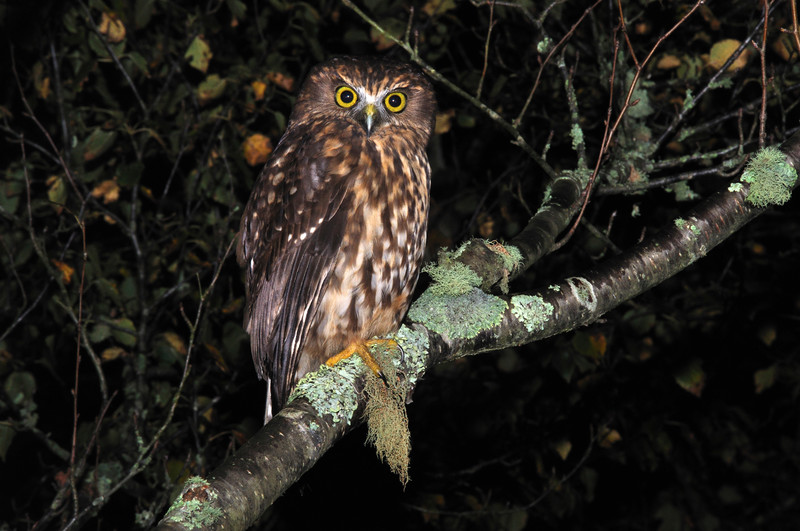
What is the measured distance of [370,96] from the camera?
301 centimetres

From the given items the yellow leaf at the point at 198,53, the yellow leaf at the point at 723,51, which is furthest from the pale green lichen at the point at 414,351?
the yellow leaf at the point at 198,53

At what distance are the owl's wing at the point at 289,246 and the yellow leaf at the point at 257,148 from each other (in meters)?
0.97

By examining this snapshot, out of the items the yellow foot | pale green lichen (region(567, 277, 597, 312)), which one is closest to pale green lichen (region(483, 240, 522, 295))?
pale green lichen (region(567, 277, 597, 312))

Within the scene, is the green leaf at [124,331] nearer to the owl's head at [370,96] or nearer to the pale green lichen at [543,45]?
the owl's head at [370,96]

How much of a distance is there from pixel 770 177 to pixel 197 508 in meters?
1.85

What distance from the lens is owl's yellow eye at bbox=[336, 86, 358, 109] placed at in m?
3.04

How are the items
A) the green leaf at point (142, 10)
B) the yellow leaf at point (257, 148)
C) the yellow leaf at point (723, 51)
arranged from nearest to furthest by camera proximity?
the yellow leaf at point (723, 51) → the green leaf at point (142, 10) → the yellow leaf at point (257, 148)

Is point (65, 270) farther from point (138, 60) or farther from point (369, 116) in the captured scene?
point (369, 116)

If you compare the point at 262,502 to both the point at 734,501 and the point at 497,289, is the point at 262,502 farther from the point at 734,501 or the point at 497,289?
the point at 734,501

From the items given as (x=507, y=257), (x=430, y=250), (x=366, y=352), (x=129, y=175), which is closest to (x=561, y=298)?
(x=507, y=257)

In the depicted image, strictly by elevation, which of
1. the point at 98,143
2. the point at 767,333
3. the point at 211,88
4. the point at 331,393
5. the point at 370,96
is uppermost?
the point at 211,88

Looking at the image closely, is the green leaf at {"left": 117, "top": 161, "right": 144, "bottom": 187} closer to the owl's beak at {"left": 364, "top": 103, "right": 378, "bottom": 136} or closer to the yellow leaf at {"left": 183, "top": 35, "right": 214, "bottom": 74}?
the yellow leaf at {"left": 183, "top": 35, "right": 214, "bottom": 74}

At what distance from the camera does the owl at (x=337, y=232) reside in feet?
9.00

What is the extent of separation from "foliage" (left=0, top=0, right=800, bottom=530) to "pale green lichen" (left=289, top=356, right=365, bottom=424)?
1.28 metres
